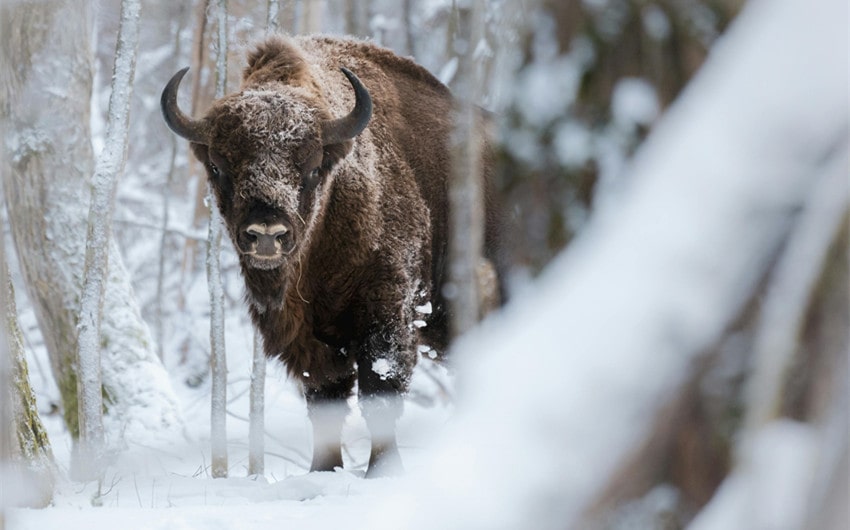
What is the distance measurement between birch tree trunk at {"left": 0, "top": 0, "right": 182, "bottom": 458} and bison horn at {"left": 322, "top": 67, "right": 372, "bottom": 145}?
10.9 feet

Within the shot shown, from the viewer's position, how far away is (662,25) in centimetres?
170

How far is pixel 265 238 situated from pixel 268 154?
0.56 m

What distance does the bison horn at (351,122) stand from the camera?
5949mm

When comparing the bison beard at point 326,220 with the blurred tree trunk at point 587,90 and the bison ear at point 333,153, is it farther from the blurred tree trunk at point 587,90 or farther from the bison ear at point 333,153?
the blurred tree trunk at point 587,90

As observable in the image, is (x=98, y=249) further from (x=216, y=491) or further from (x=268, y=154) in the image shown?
(x=216, y=491)

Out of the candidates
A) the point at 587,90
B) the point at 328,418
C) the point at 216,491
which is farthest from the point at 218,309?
the point at 587,90

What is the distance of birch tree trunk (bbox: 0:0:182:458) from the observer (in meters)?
8.22

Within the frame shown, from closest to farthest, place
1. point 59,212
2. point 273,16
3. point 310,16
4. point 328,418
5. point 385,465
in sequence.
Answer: point 385,465
point 328,418
point 273,16
point 59,212
point 310,16

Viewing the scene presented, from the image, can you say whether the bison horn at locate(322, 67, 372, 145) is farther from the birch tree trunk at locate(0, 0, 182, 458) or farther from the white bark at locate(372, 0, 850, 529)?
the white bark at locate(372, 0, 850, 529)

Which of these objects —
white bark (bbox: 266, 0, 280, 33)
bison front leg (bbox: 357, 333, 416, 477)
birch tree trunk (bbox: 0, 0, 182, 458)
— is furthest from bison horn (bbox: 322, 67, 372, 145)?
birch tree trunk (bbox: 0, 0, 182, 458)

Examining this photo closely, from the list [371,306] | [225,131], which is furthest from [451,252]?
[225,131]

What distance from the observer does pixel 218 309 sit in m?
7.48

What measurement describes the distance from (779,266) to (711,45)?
54cm

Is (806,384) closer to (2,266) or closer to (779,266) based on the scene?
(779,266)
